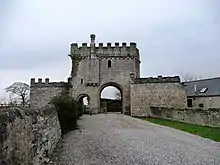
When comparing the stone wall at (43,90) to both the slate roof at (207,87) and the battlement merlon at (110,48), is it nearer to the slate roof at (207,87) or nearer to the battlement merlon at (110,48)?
the battlement merlon at (110,48)

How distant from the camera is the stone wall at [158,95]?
34406 millimetres

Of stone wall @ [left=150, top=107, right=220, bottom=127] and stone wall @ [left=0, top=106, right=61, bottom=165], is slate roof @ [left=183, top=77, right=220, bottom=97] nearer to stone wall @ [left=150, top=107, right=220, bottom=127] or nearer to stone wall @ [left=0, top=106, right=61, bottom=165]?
stone wall @ [left=150, top=107, right=220, bottom=127]

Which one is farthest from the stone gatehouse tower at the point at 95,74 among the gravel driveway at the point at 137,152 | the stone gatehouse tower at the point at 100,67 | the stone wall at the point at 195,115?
the gravel driveway at the point at 137,152

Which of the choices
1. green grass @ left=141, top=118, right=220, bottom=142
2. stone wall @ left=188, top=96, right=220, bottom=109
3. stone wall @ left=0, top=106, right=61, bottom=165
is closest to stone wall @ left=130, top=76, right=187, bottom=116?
stone wall @ left=188, top=96, right=220, bottom=109

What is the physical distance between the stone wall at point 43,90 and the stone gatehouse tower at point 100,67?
2.06 m

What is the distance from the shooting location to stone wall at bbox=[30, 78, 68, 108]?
38312 millimetres

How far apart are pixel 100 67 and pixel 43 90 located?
7.68 meters

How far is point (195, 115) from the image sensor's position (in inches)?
866

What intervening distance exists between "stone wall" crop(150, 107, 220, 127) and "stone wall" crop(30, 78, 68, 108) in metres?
14.9

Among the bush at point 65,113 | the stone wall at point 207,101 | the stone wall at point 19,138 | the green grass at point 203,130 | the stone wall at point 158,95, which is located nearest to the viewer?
the stone wall at point 19,138

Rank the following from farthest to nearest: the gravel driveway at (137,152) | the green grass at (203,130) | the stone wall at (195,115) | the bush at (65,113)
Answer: the stone wall at (195,115) → the bush at (65,113) → the green grass at (203,130) → the gravel driveway at (137,152)

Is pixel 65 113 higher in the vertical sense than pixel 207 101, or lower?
lower

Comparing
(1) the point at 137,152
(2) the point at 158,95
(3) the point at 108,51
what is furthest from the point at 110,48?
(1) the point at 137,152

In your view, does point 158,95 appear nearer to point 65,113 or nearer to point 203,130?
point 203,130
